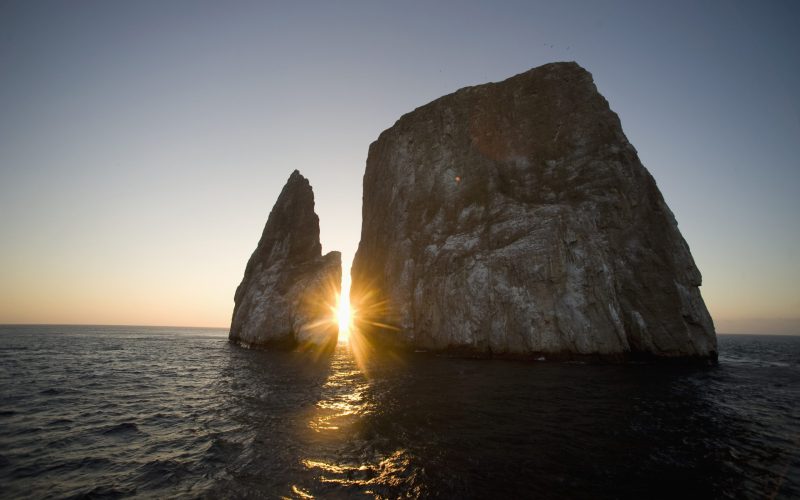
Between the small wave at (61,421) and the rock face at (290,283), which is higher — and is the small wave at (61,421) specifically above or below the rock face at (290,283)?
below

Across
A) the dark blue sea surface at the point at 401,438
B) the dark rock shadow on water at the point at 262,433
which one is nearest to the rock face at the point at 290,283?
the dark rock shadow on water at the point at 262,433

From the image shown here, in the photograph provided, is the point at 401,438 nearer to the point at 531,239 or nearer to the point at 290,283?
the point at 531,239

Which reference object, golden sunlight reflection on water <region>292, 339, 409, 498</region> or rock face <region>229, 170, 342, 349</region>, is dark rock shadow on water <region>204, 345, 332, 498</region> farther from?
rock face <region>229, 170, 342, 349</region>

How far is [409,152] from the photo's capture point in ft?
167

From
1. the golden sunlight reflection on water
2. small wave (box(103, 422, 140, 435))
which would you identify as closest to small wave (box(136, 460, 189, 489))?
the golden sunlight reflection on water

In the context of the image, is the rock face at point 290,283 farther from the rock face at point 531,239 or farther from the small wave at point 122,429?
the small wave at point 122,429

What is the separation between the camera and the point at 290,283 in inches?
1800

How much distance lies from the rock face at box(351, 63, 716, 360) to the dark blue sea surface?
32.0 feet

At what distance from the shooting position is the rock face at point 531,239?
3070 cm

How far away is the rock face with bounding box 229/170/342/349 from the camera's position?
141 feet

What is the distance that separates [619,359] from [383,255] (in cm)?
3134

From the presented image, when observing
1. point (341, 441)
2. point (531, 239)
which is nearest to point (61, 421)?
point (341, 441)

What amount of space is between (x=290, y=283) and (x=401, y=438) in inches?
1483

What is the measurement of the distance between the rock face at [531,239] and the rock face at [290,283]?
7859 millimetres
